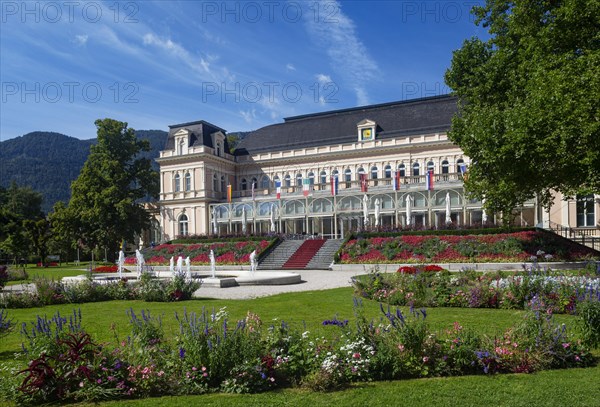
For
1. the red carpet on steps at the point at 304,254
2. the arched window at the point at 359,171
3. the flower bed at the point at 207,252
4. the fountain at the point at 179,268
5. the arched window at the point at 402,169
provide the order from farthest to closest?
the arched window at the point at 359,171 → the arched window at the point at 402,169 → the flower bed at the point at 207,252 → the red carpet on steps at the point at 304,254 → the fountain at the point at 179,268

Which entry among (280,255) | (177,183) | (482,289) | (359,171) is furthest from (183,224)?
(482,289)

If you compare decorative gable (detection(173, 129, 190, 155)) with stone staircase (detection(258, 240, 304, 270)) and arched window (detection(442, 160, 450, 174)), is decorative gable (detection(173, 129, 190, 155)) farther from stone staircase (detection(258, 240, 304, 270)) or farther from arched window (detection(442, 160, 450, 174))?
arched window (detection(442, 160, 450, 174))

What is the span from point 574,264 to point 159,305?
19583 millimetres

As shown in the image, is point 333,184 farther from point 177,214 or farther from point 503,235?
point 177,214

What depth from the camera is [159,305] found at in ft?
47.9

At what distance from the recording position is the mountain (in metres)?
160

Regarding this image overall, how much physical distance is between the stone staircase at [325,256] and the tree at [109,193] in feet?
69.0

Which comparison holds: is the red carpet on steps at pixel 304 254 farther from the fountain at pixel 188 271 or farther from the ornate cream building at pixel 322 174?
the fountain at pixel 188 271

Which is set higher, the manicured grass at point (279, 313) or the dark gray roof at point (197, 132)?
the dark gray roof at point (197, 132)

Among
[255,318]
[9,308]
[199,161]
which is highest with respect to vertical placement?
[199,161]

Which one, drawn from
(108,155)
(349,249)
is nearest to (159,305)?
(349,249)

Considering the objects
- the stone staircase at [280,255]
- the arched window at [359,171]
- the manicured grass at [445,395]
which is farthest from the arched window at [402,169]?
the manicured grass at [445,395]

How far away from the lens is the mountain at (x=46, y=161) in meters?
160

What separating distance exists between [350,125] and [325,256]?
24364 mm
